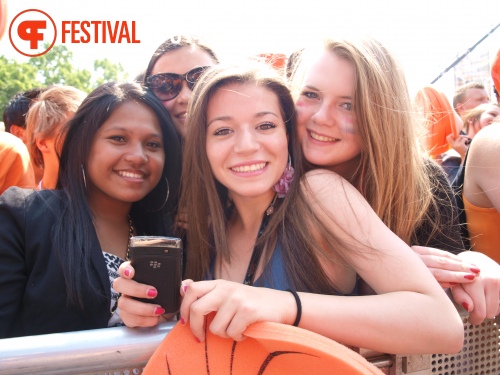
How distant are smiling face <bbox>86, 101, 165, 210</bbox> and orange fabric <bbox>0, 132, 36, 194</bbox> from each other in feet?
4.15

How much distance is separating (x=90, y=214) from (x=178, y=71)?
3.62ft

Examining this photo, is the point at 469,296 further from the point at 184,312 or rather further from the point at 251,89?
the point at 251,89

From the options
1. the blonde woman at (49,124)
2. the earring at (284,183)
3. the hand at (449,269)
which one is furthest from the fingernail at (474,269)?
the blonde woman at (49,124)

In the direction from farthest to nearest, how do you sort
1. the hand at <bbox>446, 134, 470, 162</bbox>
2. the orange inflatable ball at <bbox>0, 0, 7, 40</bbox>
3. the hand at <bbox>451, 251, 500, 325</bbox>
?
the hand at <bbox>446, 134, 470, 162</bbox>
the orange inflatable ball at <bbox>0, 0, 7, 40</bbox>
the hand at <bbox>451, 251, 500, 325</bbox>

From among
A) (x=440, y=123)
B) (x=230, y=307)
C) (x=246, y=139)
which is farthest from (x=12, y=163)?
(x=440, y=123)

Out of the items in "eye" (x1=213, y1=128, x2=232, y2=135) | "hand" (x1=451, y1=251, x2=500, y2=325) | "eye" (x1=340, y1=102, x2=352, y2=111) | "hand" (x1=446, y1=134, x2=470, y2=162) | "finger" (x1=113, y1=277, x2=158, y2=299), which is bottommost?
"hand" (x1=451, y1=251, x2=500, y2=325)

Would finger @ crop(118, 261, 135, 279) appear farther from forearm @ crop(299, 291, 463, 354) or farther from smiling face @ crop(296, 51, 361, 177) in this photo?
smiling face @ crop(296, 51, 361, 177)

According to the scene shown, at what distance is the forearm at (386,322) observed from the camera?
1278 millimetres

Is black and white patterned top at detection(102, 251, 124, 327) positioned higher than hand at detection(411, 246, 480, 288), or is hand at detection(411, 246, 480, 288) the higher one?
hand at detection(411, 246, 480, 288)

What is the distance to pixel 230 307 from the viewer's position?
45.2 inches

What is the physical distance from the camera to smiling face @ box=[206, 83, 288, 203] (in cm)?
179

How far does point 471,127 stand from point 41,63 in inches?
1298

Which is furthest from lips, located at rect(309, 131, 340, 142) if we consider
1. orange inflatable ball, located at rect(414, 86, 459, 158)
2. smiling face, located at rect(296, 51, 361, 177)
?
orange inflatable ball, located at rect(414, 86, 459, 158)

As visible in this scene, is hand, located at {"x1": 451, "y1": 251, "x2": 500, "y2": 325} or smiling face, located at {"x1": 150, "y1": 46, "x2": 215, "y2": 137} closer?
hand, located at {"x1": 451, "y1": 251, "x2": 500, "y2": 325}
